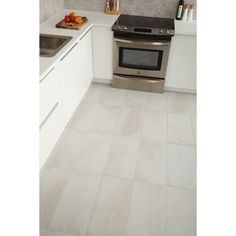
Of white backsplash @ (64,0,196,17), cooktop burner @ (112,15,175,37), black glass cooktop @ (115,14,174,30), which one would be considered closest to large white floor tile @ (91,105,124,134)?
cooktop burner @ (112,15,175,37)

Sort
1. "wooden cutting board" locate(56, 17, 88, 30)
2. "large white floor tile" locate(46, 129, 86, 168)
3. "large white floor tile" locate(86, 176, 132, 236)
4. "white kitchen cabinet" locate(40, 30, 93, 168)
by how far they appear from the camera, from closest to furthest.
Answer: "large white floor tile" locate(86, 176, 132, 236) < "white kitchen cabinet" locate(40, 30, 93, 168) < "large white floor tile" locate(46, 129, 86, 168) < "wooden cutting board" locate(56, 17, 88, 30)

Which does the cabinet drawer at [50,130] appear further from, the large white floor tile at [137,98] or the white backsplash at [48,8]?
the white backsplash at [48,8]

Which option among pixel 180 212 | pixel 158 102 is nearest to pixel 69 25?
pixel 158 102

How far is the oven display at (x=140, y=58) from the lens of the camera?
→ 297 cm

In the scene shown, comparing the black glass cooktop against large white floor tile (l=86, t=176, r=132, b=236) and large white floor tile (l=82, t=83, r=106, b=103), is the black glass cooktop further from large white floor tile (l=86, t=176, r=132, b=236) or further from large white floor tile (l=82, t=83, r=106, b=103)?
large white floor tile (l=86, t=176, r=132, b=236)

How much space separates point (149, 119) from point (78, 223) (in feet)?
4.73

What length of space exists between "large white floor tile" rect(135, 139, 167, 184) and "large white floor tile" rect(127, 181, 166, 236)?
0.08 meters

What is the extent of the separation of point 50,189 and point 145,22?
223cm

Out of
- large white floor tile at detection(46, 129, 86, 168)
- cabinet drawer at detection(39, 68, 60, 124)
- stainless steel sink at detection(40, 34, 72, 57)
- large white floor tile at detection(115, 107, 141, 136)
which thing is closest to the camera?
cabinet drawer at detection(39, 68, 60, 124)

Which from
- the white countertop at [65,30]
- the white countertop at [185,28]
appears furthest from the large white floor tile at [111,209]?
the white countertop at [185,28]

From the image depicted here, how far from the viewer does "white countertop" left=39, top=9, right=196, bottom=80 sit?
2000 mm

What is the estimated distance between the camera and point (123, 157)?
227cm
